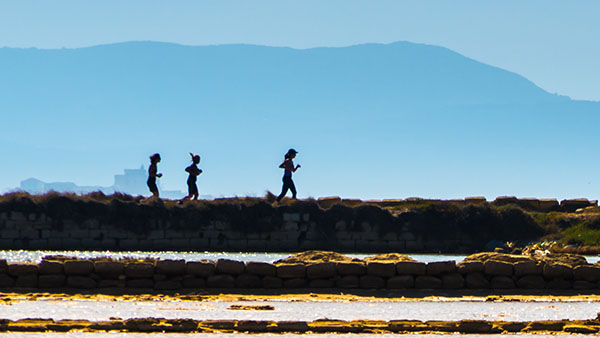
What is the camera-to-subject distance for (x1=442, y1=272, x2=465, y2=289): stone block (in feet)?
57.5

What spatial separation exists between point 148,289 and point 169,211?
15.2 metres

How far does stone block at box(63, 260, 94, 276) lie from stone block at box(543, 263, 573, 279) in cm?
772

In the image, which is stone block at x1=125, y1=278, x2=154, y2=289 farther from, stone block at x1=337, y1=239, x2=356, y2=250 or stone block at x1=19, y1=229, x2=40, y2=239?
stone block at x1=337, y1=239, x2=356, y2=250

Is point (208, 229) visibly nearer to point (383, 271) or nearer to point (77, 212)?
point (77, 212)

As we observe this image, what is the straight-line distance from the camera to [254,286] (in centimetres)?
1708

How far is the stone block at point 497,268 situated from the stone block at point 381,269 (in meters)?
1.64

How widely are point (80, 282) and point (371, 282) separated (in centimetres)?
480

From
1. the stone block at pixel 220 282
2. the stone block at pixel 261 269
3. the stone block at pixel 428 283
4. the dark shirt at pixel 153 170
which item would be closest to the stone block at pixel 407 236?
the dark shirt at pixel 153 170

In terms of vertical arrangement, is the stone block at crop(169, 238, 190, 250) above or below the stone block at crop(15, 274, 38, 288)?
above

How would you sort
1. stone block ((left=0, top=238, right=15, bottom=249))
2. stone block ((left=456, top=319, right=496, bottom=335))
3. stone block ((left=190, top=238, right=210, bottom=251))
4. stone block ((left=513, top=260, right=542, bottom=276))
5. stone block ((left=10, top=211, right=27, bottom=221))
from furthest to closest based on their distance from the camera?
stone block ((left=190, top=238, right=210, bottom=251)), stone block ((left=10, top=211, right=27, bottom=221)), stone block ((left=0, top=238, right=15, bottom=249)), stone block ((left=513, top=260, right=542, bottom=276)), stone block ((left=456, top=319, right=496, bottom=335))

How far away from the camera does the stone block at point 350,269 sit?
1734 centimetres

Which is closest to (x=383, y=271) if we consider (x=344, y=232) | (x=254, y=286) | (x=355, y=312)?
(x=254, y=286)

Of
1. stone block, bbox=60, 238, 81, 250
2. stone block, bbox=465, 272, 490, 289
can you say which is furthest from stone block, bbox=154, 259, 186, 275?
stone block, bbox=60, 238, 81, 250

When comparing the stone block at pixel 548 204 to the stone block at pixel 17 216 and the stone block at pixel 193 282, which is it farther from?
the stone block at pixel 193 282
